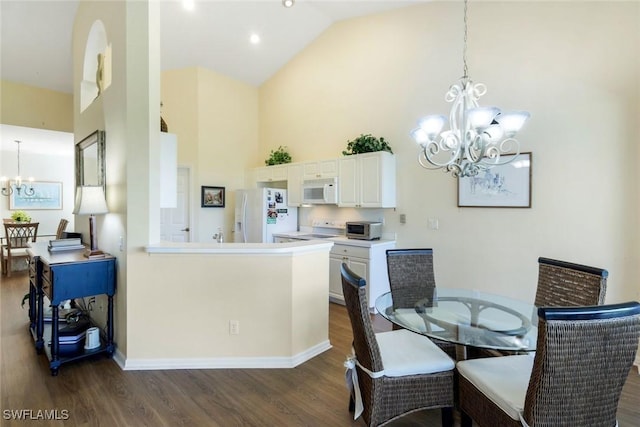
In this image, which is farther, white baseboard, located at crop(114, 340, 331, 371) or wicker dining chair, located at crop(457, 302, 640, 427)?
white baseboard, located at crop(114, 340, 331, 371)

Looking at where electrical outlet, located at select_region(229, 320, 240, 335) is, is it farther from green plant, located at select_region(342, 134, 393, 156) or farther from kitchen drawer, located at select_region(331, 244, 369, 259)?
green plant, located at select_region(342, 134, 393, 156)

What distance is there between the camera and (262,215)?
530 cm

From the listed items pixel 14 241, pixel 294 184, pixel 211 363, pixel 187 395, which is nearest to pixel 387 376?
pixel 187 395

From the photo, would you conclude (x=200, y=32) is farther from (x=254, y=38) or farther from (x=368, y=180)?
(x=368, y=180)

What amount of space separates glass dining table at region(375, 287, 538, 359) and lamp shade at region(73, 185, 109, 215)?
8.26ft

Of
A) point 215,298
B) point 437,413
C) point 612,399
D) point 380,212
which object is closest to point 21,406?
point 215,298

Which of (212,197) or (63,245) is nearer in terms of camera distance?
(63,245)

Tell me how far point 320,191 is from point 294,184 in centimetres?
59

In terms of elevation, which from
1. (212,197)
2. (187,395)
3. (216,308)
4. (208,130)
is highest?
(208,130)

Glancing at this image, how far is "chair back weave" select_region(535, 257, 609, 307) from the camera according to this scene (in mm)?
2121

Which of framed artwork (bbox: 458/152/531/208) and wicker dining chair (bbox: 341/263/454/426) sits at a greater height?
framed artwork (bbox: 458/152/531/208)

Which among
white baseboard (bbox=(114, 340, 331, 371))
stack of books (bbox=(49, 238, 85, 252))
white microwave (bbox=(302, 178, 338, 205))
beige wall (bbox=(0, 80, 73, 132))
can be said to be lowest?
white baseboard (bbox=(114, 340, 331, 371))

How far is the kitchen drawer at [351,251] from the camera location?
14.0ft

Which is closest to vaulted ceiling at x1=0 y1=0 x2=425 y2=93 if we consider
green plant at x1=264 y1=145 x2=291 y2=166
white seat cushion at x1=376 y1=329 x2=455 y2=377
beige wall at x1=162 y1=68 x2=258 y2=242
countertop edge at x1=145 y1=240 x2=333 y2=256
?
beige wall at x1=162 y1=68 x2=258 y2=242
